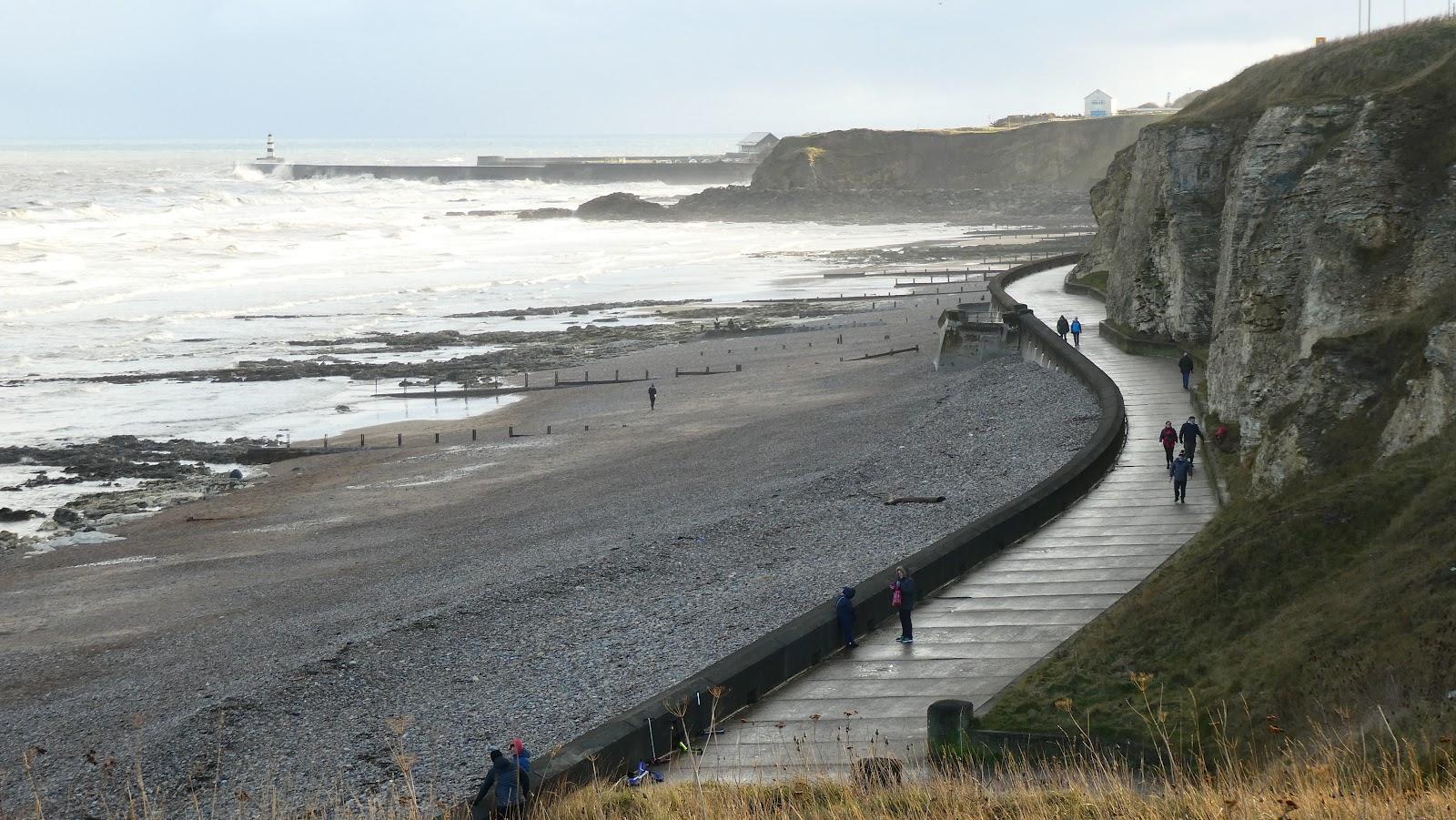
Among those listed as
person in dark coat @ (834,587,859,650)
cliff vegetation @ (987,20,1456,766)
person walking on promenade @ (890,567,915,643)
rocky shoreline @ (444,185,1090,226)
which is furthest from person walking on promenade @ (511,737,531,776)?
rocky shoreline @ (444,185,1090,226)

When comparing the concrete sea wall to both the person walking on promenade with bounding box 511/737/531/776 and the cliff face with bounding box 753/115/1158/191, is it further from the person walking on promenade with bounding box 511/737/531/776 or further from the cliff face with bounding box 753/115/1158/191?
the cliff face with bounding box 753/115/1158/191

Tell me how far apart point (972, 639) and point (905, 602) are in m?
0.91

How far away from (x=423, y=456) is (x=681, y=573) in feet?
42.4

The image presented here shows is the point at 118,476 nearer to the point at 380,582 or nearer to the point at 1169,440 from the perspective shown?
the point at 380,582

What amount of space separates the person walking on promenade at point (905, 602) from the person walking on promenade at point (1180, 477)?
6.36 m

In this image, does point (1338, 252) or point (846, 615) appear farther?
point (1338, 252)

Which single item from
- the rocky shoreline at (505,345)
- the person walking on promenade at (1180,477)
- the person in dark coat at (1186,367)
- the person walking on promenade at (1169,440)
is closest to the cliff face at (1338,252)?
the person walking on promenade at (1180,477)

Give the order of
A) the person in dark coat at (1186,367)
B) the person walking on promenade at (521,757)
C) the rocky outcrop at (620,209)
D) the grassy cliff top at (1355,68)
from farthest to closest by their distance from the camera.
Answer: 1. the rocky outcrop at (620,209)
2. the person in dark coat at (1186,367)
3. the grassy cliff top at (1355,68)
4. the person walking on promenade at (521,757)

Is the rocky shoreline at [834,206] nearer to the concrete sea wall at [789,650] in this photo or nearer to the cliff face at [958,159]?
the cliff face at [958,159]

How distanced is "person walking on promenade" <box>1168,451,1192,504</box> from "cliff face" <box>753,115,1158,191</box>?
386 ft

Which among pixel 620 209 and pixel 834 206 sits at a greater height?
pixel 620 209

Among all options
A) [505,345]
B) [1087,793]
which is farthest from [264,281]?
[1087,793]

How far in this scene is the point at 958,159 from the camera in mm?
139625

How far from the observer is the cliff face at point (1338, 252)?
1488 cm
